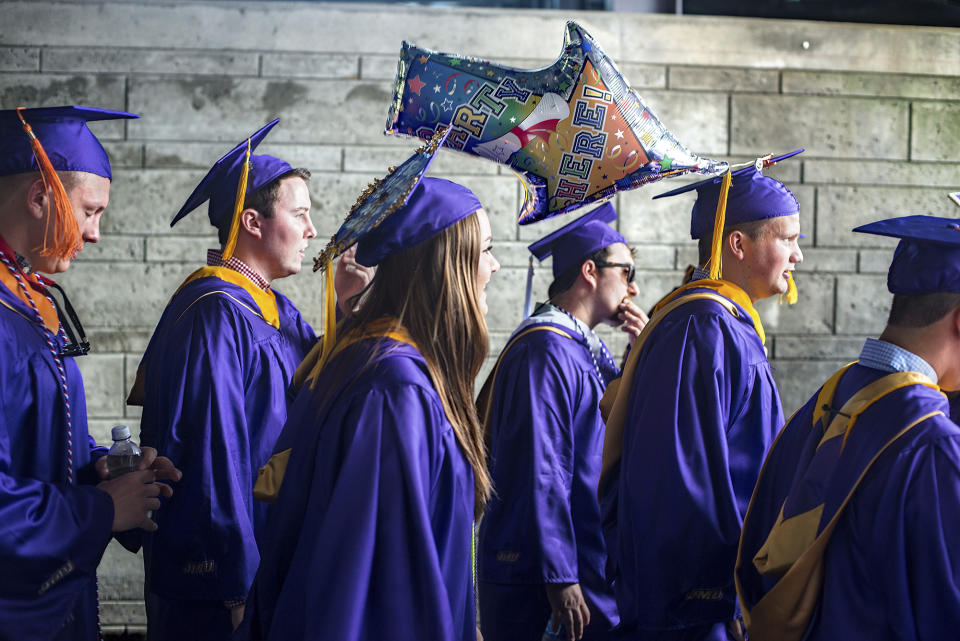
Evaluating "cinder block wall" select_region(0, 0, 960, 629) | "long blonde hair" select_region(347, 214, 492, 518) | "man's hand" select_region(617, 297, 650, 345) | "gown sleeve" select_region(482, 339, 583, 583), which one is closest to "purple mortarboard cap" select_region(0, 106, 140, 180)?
"long blonde hair" select_region(347, 214, 492, 518)

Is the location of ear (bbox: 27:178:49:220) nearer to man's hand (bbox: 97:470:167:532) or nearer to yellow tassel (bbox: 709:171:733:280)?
man's hand (bbox: 97:470:167:532)

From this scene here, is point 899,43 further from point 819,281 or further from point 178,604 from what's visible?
point 178,604

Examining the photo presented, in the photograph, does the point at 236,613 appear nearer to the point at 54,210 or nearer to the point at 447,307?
the point at 54,210

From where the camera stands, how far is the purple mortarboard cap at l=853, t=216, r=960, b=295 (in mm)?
1766

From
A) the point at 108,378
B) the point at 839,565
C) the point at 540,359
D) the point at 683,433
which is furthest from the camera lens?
the point at 108,378

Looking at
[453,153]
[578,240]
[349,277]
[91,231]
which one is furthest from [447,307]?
[453,153]

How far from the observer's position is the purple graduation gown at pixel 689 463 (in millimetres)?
2375

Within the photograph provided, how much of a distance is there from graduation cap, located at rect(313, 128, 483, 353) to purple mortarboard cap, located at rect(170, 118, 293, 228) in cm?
131

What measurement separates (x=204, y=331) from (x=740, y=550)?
1.64 meters

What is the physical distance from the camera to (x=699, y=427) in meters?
2.45

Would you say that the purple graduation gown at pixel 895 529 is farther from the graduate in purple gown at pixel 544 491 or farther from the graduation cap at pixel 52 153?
the graduation cap at pixel 52 153

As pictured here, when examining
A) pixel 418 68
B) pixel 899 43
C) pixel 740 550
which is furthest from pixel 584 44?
pixel 899 43

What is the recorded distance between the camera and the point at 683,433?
2447 millimetres

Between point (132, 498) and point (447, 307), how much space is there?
95 cm
